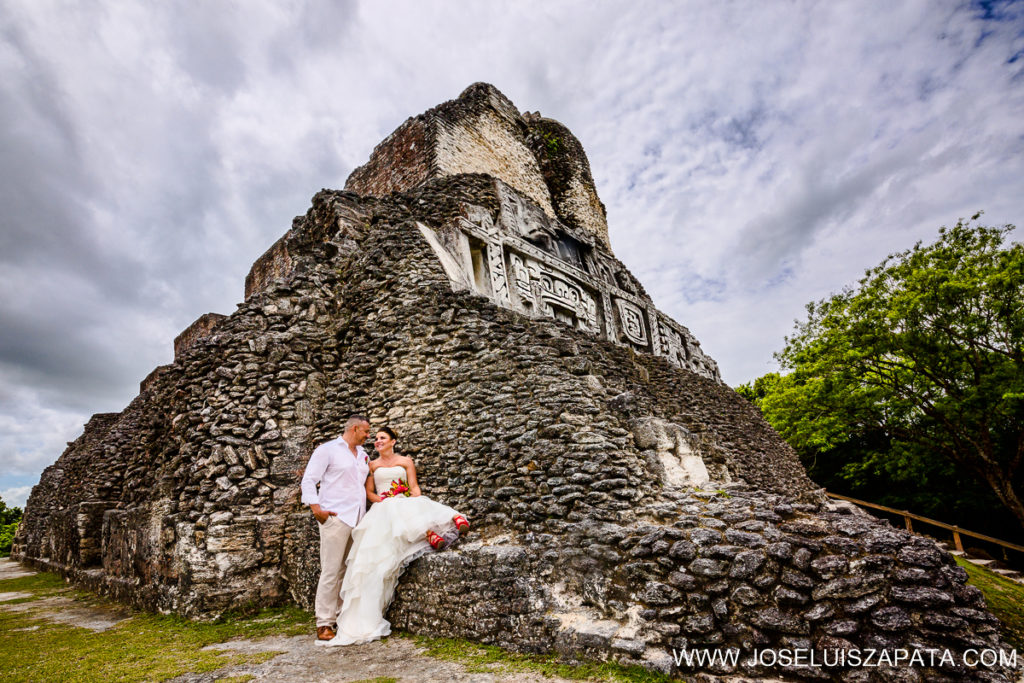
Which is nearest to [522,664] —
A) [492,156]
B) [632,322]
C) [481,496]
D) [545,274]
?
[481,496]

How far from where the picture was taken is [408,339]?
541 centimetres

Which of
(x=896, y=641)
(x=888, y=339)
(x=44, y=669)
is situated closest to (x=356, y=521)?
(x=44, y=669)

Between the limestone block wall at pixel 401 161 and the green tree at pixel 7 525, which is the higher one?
the limestone block wall at pixel 401 161

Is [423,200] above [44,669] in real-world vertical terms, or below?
above

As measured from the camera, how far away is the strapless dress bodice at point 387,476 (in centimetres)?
409

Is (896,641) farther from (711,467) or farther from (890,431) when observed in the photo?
(890,431)

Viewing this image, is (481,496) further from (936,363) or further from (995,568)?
(936,363)

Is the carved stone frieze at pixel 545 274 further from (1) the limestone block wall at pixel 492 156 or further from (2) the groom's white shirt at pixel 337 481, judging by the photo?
(2) the groom's white shirt at pixel 337 481

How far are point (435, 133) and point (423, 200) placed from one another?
10.9 ft

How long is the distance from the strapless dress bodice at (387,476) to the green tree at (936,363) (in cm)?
1365

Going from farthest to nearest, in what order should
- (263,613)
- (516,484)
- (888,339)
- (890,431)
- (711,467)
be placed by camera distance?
(890,431) → (888,339) → (711,467) → (263,613) → (516,484)

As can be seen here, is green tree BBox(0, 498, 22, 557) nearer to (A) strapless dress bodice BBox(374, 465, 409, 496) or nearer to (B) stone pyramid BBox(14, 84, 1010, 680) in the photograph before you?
(B) stone pyramid BBox(14, 84, 1010, 680)

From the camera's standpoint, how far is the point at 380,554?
3.66m

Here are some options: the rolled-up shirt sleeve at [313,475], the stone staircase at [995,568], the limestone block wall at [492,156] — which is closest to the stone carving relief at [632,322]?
the limestone block wall at [492,156]
